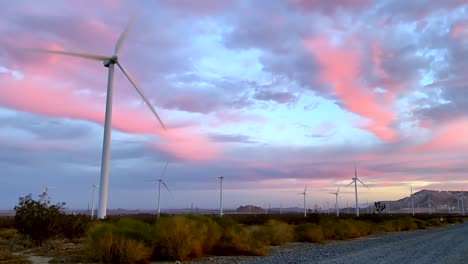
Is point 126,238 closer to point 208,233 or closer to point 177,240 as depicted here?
point 177,240

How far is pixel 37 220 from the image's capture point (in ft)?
96.7

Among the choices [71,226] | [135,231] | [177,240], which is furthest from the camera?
[71,226]

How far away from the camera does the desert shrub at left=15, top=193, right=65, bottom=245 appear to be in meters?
29.5

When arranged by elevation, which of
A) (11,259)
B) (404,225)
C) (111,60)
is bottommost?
(11,259)

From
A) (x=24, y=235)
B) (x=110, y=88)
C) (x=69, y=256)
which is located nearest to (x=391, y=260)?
(x=69, y=256)

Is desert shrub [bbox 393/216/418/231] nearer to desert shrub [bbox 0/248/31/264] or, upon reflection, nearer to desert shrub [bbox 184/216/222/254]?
desert shrub [bbox 184/216/222/254]

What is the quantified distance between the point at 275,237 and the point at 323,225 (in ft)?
44.0

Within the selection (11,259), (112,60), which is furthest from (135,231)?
(112,60)

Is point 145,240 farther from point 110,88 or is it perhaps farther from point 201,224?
point 110,88

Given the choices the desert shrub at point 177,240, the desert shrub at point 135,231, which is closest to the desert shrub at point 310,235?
the desert shrub at point 177,240

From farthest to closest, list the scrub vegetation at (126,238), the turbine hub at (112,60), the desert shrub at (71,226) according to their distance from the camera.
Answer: the turbine hub at (112,60)
the desert shrub at (71,226)
the scrub vegetation at (126,238)

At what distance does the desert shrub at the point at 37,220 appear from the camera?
2952 cm

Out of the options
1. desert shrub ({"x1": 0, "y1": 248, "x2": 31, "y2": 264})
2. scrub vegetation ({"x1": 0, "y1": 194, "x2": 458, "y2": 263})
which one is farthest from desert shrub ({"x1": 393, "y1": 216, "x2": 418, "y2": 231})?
desert shrub ({"x1": 0, "y1": 248, "x2": 31, "y2": 264})

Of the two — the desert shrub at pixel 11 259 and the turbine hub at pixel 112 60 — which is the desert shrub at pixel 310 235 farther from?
the desert shrub at pixel 11 259
